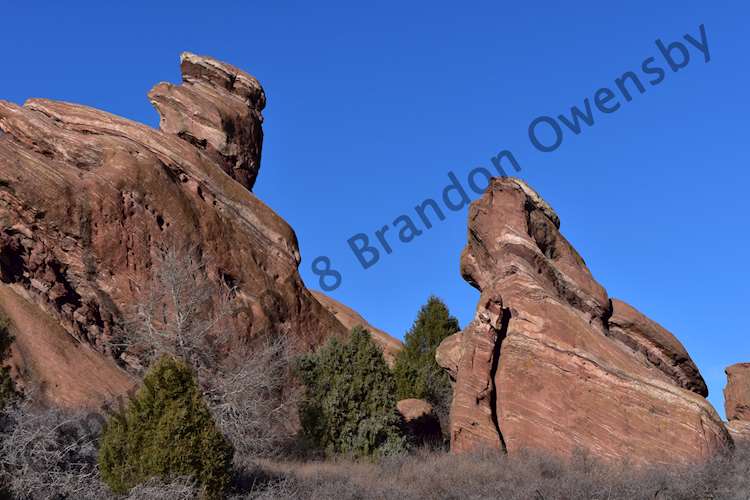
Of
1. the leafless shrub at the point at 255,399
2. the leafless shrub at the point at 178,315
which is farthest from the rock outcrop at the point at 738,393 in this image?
the leafless shrub at the point at 178,315

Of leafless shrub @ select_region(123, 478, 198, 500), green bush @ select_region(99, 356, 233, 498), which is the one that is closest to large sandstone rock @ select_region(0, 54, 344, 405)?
green bush @ select_region(99, 356, 233, 498)

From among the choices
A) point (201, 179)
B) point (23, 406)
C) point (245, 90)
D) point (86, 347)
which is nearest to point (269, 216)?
point (201, 179)

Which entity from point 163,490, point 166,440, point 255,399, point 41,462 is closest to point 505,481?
point 166,440

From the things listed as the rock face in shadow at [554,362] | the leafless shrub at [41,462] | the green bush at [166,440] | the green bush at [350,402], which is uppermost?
the rock face in shadow at [554,362]

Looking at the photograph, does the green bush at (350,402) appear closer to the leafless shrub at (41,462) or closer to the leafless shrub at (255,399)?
the leafless shrub at (255,399)

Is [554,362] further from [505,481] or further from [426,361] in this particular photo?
[426,361]

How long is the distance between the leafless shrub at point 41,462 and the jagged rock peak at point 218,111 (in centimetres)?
2480

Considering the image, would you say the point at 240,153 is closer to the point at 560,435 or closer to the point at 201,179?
the point at 201,179

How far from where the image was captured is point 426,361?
135 ft

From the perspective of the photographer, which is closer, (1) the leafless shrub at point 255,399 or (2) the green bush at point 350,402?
(1) the leafless shrub at point 255,399

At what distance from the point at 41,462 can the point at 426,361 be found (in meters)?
27.9

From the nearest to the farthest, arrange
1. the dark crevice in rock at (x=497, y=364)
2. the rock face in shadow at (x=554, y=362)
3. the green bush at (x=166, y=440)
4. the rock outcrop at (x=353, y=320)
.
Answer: the green bush at (x=166, y=440) < the rock face in shadow at (x=554, y=362) < the dark crevice in rock at (x=497, y=364) < the rock outcrop at (x=353, y=320)

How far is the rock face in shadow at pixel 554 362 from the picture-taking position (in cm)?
2172

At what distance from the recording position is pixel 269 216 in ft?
124
